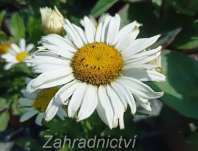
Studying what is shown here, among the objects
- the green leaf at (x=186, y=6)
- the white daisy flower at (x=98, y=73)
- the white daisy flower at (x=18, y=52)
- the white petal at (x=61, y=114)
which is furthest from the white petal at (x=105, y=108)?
the white daisy flower at (x=18, y=52)

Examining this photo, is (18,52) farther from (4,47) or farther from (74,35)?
(74,35)

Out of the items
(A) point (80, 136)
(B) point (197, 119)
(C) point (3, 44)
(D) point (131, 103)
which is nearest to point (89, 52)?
(D) point (131, 103)

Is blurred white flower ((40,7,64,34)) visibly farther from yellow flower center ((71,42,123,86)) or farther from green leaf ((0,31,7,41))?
green leaf ((0,31,7,41))

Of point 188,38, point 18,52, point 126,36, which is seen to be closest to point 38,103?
point 126,36

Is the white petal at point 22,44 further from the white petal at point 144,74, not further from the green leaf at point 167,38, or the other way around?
the white petal at point 144,74

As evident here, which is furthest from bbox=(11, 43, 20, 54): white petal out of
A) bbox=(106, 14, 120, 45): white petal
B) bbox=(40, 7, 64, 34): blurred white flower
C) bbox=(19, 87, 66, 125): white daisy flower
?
bbox=(106, 14, 120, 45): white petal

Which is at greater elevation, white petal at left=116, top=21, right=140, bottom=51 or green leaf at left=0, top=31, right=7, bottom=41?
green leaf at left=0, top=31, right=7, bottom=41
